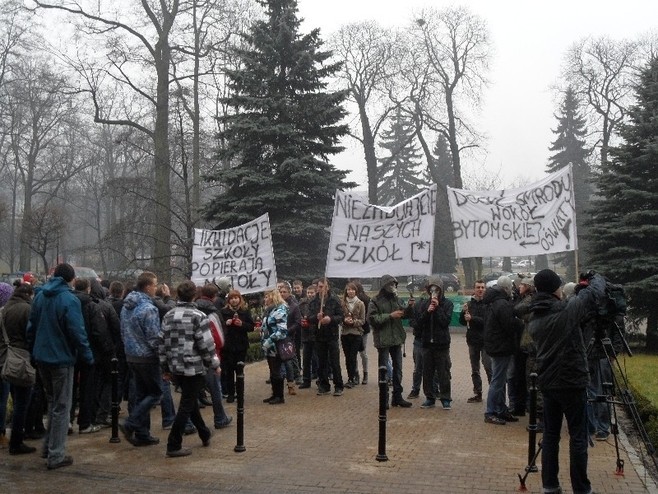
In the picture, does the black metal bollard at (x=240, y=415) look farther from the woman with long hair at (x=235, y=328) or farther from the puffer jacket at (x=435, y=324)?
the puffer jacket at (x=435, y=324)

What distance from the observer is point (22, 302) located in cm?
816

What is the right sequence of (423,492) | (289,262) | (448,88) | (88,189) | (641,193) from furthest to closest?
1. (88,189)
2. (448,88)
3. (289,262)
4. (641,193)
5. (423,492)

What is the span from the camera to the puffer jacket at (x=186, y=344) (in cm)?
782

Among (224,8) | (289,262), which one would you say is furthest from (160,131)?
(289,262)

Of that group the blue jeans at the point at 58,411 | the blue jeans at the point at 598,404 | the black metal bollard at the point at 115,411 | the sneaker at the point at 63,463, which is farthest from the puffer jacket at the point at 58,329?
the blue jeans at the point at 598,404

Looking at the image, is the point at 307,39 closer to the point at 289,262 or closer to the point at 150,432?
the point at 289,262

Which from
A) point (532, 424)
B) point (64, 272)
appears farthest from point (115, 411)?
point (532, 424)

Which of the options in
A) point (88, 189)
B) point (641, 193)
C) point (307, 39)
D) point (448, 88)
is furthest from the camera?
point (88, 189)

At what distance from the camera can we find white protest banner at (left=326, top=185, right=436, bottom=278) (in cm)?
1126

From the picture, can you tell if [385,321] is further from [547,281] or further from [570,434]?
[570,434]

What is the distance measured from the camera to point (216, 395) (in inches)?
365

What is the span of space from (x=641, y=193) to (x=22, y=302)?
15913 millimetres

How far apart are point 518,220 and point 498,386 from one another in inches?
114

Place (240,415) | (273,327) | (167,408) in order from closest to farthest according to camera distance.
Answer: (240,415) < (167,408) < (273,327)
